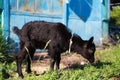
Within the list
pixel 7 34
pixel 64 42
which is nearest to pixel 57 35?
pixel 64 42

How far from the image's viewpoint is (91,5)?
50.6ft

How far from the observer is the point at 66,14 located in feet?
46.9

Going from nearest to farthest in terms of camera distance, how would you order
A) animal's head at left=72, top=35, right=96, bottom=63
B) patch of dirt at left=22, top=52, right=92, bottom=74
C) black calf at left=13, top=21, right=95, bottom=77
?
black calf at left=13, top=21, right=95, bottom=77 → animal's head at left=72, top=35, right=96, bottom=63 → patch of dirt at left=22, top=52, right=92, bottom=74

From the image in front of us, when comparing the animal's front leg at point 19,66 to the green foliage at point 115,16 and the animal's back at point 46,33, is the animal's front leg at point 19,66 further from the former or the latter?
the green foliage at point 115,16

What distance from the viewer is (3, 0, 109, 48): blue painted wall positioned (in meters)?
12.6

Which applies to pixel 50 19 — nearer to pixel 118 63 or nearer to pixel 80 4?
pixel 80 4

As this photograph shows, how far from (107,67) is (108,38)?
659 centimetres

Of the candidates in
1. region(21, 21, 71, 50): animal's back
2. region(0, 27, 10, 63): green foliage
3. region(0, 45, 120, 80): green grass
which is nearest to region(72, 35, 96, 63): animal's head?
region(21, 21, 71, 50): animal's back

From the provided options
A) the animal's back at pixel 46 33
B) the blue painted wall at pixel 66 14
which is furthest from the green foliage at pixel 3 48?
the blue painted wall at pixel 66 14

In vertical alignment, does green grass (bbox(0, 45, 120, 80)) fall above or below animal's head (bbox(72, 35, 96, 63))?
below

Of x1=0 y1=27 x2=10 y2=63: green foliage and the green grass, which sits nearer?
the green grass

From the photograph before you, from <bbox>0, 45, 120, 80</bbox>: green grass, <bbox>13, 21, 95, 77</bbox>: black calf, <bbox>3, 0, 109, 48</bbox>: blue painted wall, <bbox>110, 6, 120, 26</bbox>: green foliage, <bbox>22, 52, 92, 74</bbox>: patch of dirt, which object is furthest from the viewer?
<bbox>110, 6, 120, 26</bbox>: green foliage

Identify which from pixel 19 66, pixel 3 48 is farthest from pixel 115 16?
pixel 19 66

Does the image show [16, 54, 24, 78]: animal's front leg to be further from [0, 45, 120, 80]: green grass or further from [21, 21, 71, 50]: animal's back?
[21, 21, 71, 50]: animal's back
